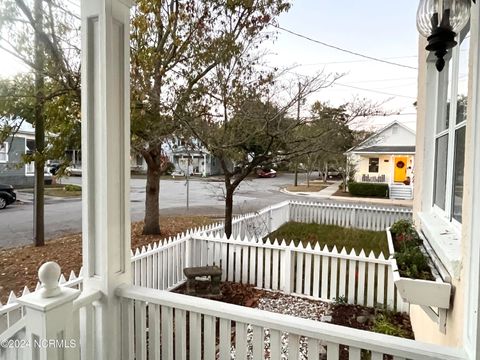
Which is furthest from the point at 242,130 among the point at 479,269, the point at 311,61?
the point at 479,269

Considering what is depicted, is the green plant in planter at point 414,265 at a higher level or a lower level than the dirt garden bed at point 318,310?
higher

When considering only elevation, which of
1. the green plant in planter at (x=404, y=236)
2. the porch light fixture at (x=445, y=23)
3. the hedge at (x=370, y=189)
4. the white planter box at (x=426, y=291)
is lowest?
A: the hedge at (x=370, y=189)

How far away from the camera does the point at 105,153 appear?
64.9 inches

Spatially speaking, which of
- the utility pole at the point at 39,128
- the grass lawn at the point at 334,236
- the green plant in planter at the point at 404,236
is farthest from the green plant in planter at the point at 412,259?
the utility pole at the point at 39,128

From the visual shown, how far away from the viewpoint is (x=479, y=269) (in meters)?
1.03

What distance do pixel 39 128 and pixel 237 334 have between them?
15.8 feet

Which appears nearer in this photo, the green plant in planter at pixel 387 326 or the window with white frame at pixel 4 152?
the green plant in planter at pixel 387 326

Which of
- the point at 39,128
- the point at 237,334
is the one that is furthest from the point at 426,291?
the point at 39,128

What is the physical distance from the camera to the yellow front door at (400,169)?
16650mm

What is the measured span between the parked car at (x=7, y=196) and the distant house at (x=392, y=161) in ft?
49.1

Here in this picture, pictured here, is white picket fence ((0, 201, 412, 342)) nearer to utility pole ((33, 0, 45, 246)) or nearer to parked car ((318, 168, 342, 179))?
utility pole ((33, 0, 45, 246))

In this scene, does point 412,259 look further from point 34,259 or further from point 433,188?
point 34,259

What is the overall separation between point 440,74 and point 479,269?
2.07m

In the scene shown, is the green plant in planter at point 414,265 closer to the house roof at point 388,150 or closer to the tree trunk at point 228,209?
the tree trunk at point 228,209
